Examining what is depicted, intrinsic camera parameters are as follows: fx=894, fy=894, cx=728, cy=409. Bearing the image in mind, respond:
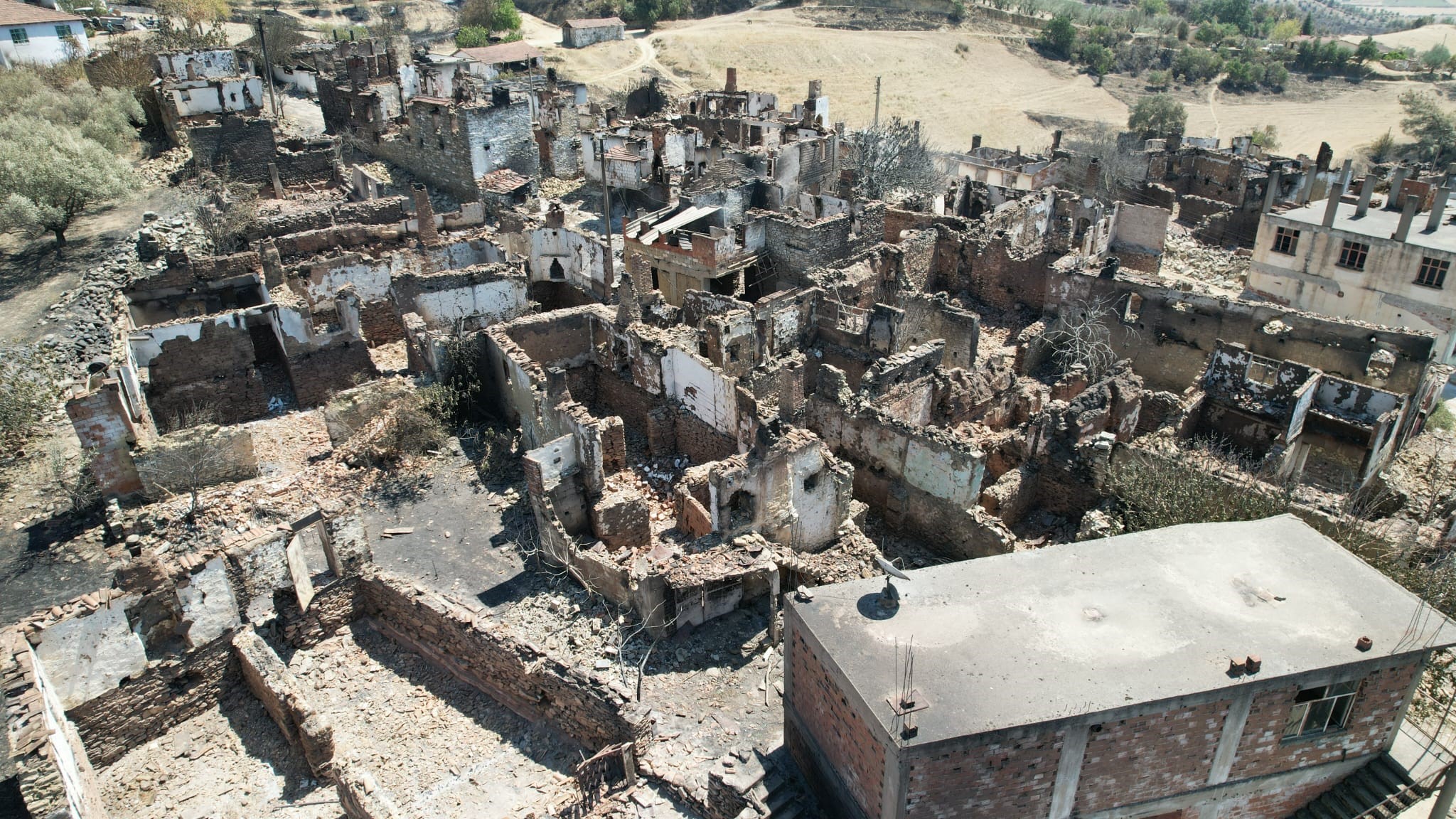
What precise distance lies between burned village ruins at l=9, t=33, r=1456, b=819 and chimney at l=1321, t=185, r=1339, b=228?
0.32ft

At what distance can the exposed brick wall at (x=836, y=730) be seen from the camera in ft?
31.4

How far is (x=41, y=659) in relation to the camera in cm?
1193

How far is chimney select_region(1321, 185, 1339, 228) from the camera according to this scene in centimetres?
2897

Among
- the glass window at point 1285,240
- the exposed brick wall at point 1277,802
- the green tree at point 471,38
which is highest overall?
the green tree at point 471,38

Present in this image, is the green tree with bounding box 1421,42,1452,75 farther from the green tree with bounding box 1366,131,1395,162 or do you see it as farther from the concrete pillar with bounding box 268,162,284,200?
the concrete pillar with bounding box 268,162,284,200

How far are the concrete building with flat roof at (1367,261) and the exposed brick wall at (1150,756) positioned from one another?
2367cm

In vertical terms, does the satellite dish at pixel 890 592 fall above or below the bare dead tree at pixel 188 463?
above

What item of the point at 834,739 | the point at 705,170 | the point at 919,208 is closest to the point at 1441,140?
the point at 919,208

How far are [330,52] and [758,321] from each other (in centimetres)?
3976

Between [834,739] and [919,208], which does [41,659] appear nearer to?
[834,739]

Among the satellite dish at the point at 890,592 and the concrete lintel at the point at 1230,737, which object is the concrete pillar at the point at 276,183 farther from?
the concrete lintel at the point at 1230,737

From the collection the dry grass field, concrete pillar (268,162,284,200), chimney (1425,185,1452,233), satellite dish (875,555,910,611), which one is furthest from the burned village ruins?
the dry grass field

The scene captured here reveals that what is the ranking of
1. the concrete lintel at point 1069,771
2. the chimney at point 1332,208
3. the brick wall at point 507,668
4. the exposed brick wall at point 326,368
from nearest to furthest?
the concrete lintel at point 1069,771, the brick wall at point 507,668, the exposed brick wall at point 326,368, the chimney at point 1332,208

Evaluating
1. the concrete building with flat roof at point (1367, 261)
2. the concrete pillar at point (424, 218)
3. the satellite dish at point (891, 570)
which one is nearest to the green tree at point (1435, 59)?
the concrete building with flat roof at point (1367, 261)
